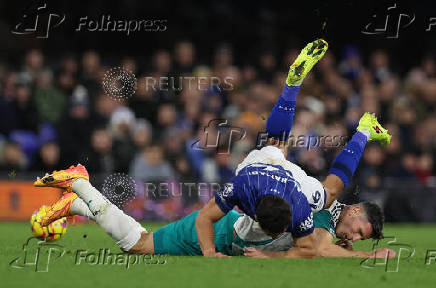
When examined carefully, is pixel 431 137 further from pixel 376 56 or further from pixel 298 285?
pixel 298 285

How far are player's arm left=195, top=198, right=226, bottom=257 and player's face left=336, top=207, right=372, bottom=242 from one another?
1.23m

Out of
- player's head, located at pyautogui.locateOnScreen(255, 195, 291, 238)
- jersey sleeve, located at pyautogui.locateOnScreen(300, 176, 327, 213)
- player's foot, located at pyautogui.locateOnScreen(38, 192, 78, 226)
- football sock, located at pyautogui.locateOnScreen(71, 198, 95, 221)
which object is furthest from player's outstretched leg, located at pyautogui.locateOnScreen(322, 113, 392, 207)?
player's foot, located at pyautogui.locateOnScreen(38, 192, 78, 226)

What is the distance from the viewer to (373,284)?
5871 millimetres

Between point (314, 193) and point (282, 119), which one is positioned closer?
point (314, 193)

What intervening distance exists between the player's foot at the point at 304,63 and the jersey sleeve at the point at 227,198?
2098mm

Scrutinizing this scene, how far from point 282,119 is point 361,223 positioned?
1509mm

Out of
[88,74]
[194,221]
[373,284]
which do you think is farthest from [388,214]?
[373,284]

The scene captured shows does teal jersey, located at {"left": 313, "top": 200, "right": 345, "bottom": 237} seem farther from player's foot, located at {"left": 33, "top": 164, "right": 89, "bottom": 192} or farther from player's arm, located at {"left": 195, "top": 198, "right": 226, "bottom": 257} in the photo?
player's foot, located at {"left": 33, "top": 164, "right": 89, "bottom": 192}

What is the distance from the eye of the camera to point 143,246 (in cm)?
769

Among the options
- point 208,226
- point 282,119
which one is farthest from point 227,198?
point 282,119

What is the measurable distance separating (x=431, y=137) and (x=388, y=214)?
2.14 m

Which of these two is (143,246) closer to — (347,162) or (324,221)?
(324,221)

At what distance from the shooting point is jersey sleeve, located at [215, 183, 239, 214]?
692 cm

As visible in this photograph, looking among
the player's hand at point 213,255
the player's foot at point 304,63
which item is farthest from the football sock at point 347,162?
the player's hand at point 213,255
